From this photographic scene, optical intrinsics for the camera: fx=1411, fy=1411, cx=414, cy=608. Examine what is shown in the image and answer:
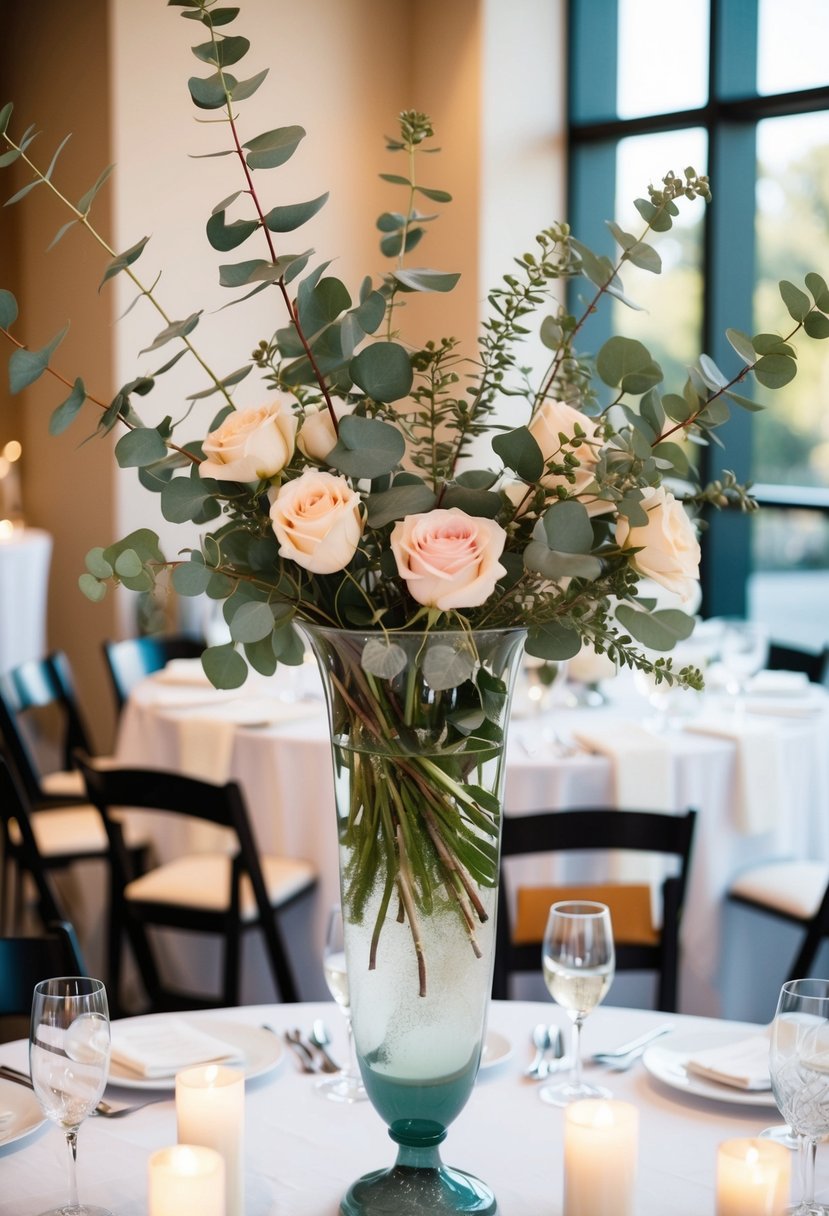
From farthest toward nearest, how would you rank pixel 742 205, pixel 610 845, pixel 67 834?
pixel 742 205 → pixel 67 834 → pixel 610 845

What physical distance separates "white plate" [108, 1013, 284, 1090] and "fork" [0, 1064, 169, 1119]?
15mm

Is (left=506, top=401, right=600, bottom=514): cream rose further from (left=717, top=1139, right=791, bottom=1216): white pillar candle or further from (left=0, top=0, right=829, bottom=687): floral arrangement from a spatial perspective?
(left=717, top=1139, right=791, bottom=1216): white pillar candle

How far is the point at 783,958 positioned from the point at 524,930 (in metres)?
1.12

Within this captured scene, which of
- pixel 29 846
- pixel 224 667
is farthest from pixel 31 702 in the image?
pixel 224 667

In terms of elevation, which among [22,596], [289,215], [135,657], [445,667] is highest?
[289,215]

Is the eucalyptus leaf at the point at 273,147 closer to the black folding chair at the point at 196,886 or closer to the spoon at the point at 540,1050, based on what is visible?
the spoon at the point at 540,1050

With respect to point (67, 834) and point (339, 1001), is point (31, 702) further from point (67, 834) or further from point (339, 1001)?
point (339, 1001)

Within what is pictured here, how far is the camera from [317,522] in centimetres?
111

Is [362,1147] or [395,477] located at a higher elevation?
[395,477]

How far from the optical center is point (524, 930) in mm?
2465

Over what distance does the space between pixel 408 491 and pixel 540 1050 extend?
0.77 metres

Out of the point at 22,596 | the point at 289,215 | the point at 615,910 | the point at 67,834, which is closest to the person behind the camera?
the point at 289,215

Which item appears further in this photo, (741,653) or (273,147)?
(741,653)

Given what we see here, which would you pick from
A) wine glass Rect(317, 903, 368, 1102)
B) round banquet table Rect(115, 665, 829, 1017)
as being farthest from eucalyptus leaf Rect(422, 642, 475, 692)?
round banquet table Rect(115, 665, 829, 1017)
